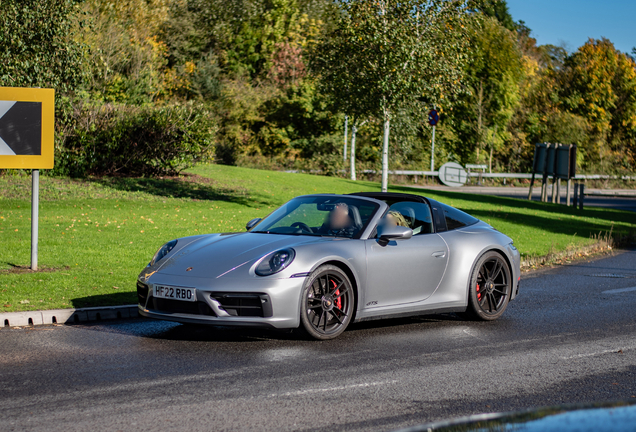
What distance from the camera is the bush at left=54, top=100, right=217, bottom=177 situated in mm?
26016

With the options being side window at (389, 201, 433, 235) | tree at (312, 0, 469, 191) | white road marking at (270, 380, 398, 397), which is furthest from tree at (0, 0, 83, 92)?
white road marking at (270, 380, 398, 397)

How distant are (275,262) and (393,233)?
50.7 inches

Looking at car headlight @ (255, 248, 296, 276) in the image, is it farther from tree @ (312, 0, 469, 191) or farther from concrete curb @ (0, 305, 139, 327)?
tree @ (312, 0, 469, 191)

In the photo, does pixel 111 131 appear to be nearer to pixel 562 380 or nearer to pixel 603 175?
pixel 562 380

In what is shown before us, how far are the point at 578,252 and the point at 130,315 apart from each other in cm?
1077

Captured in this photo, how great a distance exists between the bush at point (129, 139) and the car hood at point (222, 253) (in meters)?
19.6

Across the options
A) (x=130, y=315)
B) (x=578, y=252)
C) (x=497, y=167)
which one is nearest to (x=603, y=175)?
(x=497, y=167)

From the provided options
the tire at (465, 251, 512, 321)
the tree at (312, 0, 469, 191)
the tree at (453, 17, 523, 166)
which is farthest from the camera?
the tree at (453, 17, 523, 166)

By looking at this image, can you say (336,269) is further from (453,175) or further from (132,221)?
(453,175)

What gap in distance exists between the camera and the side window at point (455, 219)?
8492 millimetres

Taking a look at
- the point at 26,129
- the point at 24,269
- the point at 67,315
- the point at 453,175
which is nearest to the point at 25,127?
the point at 26,129

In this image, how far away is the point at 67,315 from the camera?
26.0ft

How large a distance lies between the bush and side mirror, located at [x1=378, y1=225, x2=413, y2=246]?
20273 millimetres

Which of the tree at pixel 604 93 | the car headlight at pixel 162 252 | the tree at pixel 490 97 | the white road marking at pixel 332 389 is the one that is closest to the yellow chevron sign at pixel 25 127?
the car headlight at pixel 162 252
